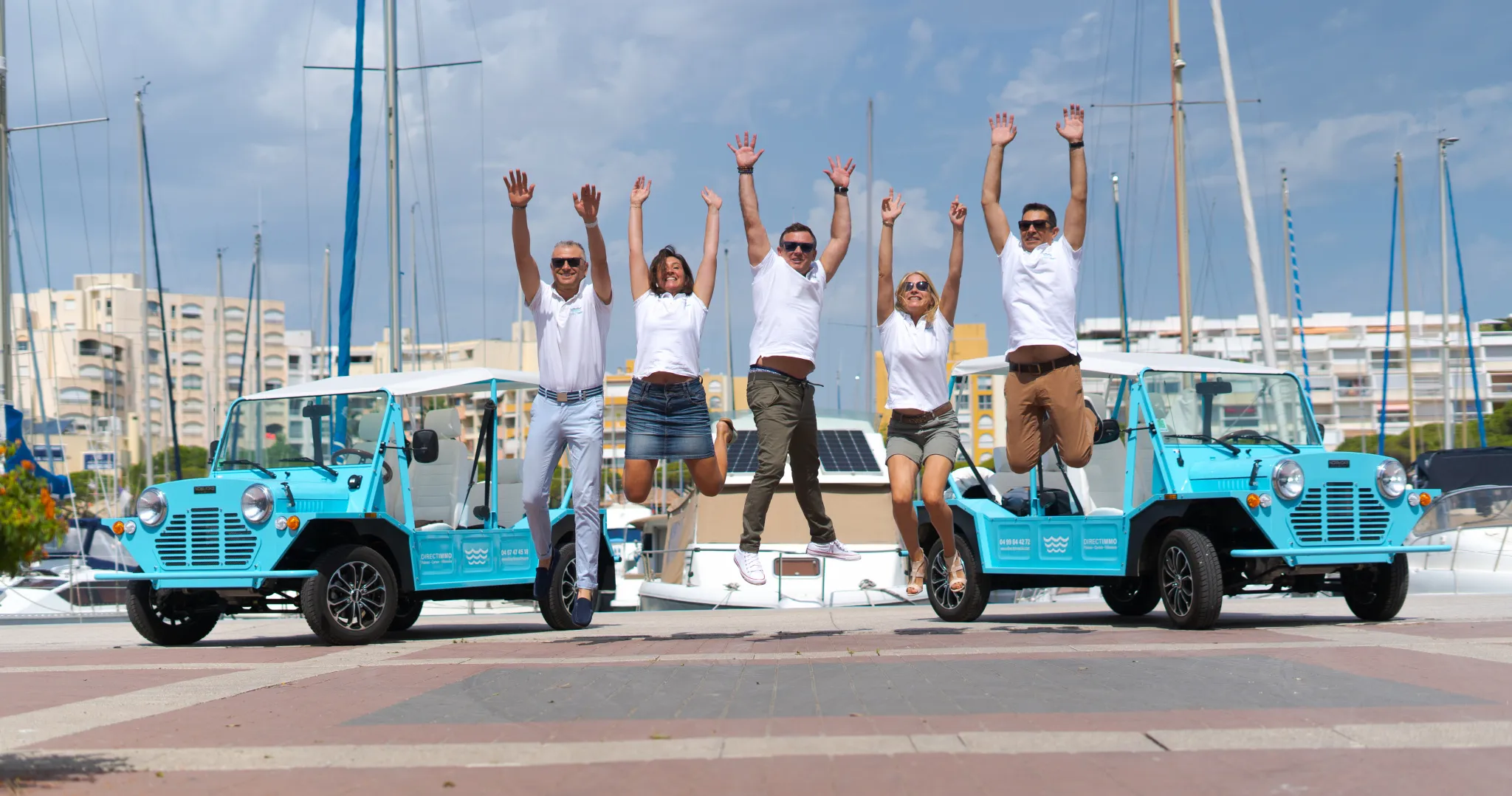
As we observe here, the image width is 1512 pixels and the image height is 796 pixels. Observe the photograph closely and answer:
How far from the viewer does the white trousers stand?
10.3 m

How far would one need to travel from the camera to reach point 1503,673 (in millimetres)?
7391

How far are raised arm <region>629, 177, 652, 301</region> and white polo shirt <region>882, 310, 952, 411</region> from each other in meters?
1.95

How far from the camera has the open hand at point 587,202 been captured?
32.8 feet

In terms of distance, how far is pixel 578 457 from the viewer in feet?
34.1

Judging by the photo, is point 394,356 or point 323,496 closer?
point 323,496

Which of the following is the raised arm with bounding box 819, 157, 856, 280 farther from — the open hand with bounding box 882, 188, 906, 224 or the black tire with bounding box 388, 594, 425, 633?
the black tire with bounding box 388, 594, 425, 633

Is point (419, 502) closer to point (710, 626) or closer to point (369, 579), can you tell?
point (369, 579)

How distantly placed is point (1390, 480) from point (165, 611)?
9709 mm

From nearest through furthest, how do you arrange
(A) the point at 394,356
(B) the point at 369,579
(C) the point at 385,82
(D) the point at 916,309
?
(D) the point at 916,309, (B) the point at 369,579, (A) the point at 394,356, (C) the point at 385,82

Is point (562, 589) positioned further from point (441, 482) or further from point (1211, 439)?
point (1211, 439)

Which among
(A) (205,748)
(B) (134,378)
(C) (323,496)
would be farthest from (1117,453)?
(B) (134,378)

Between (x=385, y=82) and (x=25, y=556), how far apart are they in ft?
77.4

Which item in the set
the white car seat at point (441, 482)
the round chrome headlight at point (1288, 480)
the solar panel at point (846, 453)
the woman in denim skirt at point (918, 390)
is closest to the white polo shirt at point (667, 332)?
the woman in denim skirt at point (918, 390)

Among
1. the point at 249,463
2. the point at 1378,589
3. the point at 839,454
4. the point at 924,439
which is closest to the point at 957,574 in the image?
the point at 924,439
